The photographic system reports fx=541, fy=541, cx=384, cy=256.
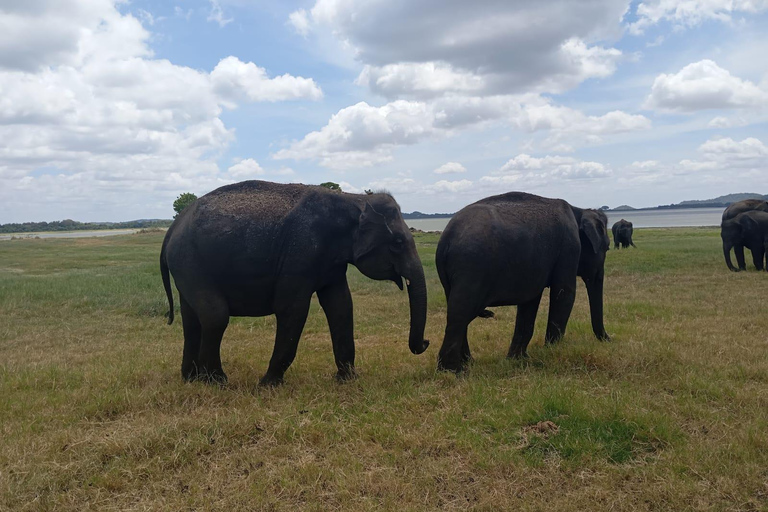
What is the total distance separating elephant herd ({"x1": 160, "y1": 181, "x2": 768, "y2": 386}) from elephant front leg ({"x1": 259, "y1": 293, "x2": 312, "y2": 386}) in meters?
0.01

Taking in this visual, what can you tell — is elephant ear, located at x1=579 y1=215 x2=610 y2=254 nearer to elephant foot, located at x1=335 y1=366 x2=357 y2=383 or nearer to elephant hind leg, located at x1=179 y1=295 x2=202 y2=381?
elephant foot, located at x1=335 y1=366 x2=357 y2=383

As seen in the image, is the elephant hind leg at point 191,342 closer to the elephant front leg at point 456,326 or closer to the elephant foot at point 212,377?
the elephant foot at point 212,377

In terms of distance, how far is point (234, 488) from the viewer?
13.1 feet

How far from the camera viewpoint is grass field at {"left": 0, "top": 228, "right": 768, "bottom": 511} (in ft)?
12.8

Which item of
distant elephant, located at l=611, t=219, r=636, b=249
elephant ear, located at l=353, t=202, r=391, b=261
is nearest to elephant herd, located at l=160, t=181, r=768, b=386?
elephant ear, located at l=353, t=202, r=391, b=261

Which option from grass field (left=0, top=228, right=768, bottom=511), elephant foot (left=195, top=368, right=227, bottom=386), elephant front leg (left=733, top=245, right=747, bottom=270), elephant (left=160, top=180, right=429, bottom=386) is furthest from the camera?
elephant front leg (left=733, top=245, right=747, bottom=270)

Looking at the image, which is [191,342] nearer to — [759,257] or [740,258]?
[740,258]

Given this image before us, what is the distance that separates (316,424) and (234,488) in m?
1.19

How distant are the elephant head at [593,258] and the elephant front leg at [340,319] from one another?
3.77 meters

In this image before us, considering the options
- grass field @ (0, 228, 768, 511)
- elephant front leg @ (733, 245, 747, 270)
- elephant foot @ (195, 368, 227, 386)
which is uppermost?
elephant front leg @ (733, 245, 747, 270)

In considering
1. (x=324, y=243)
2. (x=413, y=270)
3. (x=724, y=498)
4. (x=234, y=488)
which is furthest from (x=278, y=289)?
(x=724, y=498)

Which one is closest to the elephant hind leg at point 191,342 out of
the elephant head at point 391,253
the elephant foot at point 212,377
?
the elephant foot at point 212,377

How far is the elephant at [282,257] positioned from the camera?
617 cm

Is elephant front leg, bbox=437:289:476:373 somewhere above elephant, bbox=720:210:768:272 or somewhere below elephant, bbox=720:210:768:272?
below
